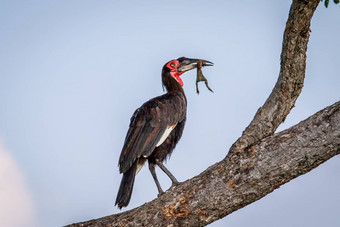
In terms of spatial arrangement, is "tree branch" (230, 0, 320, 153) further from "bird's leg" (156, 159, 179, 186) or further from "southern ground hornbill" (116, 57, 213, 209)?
"bird's leg" (156, 159, 179, 186)

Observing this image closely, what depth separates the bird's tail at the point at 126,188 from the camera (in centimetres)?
450

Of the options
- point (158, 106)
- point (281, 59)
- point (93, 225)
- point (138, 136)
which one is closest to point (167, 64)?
point (158, 106)

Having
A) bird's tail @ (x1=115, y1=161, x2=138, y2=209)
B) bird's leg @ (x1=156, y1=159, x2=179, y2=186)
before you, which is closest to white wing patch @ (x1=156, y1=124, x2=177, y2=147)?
bird's leg @ (x1=156, y1=159, x2=179, y2=186)

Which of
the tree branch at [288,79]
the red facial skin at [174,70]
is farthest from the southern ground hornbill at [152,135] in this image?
the tree branch at [288,79]

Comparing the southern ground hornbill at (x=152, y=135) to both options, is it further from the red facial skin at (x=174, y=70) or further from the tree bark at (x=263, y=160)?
the tree bark at (x=263, y=160)

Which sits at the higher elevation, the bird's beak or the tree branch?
the bird's beak

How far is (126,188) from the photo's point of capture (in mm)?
4598

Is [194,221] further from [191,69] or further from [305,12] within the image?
[191,69]

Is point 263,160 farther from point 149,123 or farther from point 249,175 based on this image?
point 149,123

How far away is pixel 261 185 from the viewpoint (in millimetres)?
3531

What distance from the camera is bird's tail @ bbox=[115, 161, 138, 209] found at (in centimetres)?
450

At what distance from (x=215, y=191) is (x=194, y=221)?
0.29 m

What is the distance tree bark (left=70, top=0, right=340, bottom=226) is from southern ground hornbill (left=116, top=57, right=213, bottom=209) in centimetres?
85

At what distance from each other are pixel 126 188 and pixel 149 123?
0.91 metres
